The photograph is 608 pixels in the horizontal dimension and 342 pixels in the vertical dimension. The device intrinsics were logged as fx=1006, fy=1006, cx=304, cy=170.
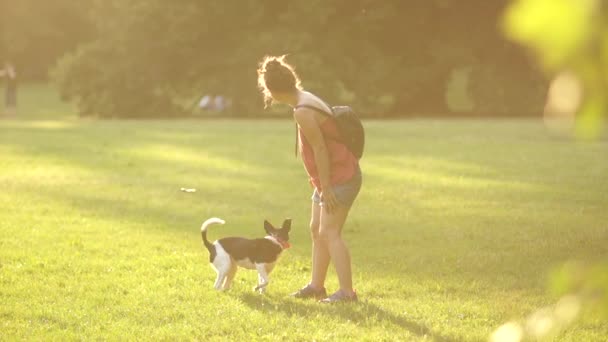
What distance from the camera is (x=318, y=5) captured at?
3356 centimetres

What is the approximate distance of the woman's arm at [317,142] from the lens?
260 inches

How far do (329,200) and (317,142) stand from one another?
41 cm

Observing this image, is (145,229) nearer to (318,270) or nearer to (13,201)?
(13,201)

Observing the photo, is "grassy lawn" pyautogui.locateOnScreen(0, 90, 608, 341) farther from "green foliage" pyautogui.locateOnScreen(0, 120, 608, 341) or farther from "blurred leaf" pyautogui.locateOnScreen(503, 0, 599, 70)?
"blurred leaf" pyautogui.locateOnScreen(503, 0, 599, 70)

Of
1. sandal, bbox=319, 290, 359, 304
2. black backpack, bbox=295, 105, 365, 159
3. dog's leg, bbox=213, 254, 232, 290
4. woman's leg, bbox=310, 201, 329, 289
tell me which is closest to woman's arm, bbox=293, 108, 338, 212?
black backpack, bbox=295, 105, 365, 159

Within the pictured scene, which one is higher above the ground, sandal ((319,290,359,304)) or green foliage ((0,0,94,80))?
green foliage ((0,0,94,80))

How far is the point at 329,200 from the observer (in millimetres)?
6750

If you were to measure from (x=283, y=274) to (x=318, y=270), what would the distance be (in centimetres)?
124

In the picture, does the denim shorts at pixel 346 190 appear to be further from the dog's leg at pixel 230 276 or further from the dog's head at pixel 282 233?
the dog's leg at pixel 230 276

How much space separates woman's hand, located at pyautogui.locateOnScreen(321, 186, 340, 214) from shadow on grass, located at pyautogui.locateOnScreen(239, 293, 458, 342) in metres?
0.66

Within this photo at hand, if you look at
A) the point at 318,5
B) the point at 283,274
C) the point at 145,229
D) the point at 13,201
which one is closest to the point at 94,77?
the point at 318,5

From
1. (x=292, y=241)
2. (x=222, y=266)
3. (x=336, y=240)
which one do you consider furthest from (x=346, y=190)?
(x=292, y=241)

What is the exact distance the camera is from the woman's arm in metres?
6.61

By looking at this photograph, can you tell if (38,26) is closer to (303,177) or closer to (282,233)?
(303,177)
